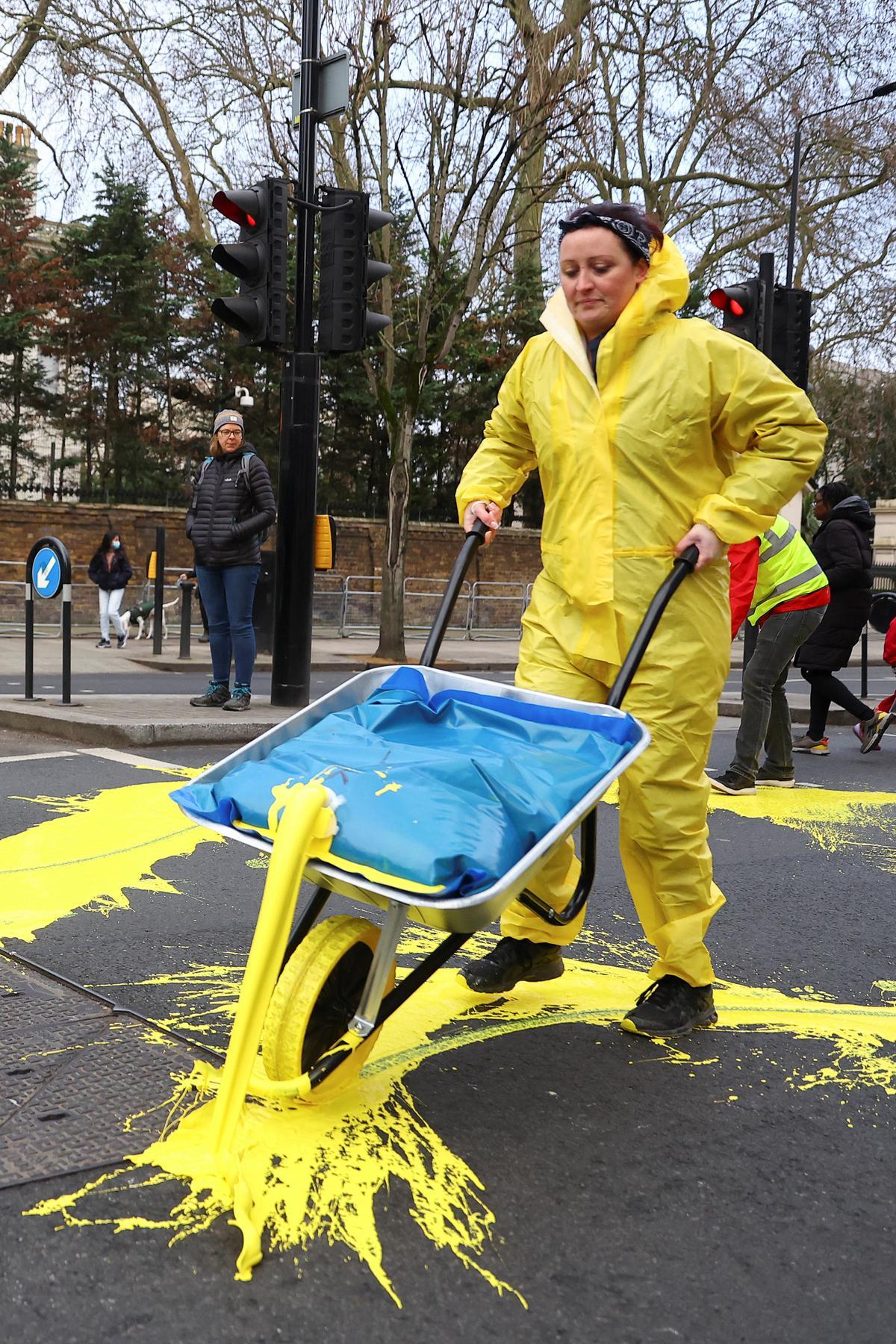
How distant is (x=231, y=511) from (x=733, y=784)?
414cm

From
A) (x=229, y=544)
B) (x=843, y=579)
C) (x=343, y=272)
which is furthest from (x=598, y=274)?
(x=843, y=579)

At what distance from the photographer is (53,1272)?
2.13 metres

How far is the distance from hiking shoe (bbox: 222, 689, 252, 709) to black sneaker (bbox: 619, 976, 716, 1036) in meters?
6.47

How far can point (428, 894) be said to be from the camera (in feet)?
7.67

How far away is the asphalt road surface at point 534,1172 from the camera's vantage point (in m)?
2.11

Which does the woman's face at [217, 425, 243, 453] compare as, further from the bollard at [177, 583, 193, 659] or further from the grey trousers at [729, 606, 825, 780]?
the bollard at [177, 583, 193, 659]

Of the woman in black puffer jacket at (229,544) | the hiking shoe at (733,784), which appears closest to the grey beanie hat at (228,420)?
the woman in black puffer jacket at (229,544)

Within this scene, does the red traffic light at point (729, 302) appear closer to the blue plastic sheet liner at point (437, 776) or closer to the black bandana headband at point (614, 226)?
the black bandana headband at point (614, 226)

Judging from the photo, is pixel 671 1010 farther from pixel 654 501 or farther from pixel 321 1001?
pixel 654 501

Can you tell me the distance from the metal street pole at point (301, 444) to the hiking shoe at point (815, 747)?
3730 millimetres

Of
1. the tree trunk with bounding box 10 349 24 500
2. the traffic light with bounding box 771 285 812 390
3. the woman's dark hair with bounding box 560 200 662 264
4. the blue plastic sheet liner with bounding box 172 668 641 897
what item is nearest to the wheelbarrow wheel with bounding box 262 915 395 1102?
the blue plastic sheet liner with bounding box 172 668 641 897

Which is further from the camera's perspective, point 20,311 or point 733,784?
point 20,311

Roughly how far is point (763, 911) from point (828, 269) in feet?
87.6

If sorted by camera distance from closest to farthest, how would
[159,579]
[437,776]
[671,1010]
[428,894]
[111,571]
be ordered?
[428,894] < [437,776] < [671,1010] < [159,579] < [111,571]
